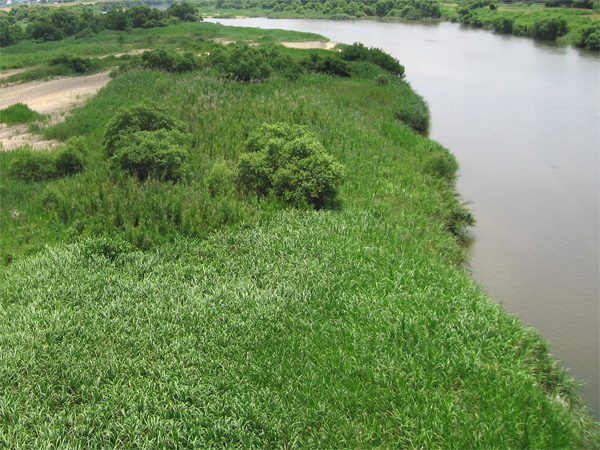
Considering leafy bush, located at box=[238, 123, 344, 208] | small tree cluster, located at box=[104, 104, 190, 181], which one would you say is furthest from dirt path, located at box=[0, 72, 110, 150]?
leafy bush, located at box=[238, 123, 344, 208]

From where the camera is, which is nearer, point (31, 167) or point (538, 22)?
point (31, 167)

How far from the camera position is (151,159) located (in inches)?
376

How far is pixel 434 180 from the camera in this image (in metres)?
11.3

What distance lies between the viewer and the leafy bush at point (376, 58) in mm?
24094

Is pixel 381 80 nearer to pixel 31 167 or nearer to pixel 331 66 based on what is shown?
pixel 331 66

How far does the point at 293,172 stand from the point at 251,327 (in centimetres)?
406

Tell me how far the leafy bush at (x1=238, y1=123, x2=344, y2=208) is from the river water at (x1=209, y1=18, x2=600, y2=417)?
3.31 meters

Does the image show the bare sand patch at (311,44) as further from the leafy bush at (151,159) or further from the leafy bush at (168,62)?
the leafy bush at (151,159)

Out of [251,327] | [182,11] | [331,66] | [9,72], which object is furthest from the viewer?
[182,11]

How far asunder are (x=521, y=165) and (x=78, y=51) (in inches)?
1053

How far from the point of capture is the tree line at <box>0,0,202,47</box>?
1336 inches

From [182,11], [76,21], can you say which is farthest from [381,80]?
[182,11]

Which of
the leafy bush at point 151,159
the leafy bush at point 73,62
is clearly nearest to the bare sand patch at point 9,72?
the leafy bush at point 73,62

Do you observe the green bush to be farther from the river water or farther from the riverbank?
the riverbank
